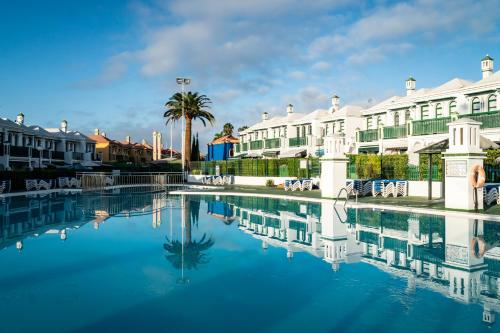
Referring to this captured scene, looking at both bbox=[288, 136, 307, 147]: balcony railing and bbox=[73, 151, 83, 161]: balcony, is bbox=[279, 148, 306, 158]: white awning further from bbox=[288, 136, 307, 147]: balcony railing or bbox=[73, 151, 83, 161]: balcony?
bbox=[73, 151, 83, 161]: balcony

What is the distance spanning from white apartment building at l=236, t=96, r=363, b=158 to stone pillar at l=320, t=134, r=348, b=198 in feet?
36.3

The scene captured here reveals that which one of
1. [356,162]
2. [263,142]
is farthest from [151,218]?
[263,142]

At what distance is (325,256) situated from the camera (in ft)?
30.8

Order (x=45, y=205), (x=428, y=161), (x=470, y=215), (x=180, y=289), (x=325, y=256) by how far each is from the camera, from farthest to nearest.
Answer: (x=428, y=161) → (x=45, y=205) → (x=470, y=215) → (x=325, y=256) → (x=180, y=289)

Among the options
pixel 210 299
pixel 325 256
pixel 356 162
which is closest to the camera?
pixel 210 299

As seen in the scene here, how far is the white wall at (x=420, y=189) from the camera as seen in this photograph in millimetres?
22398

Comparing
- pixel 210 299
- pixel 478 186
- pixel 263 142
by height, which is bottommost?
pixel 210 299

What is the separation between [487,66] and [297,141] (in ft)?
63.8

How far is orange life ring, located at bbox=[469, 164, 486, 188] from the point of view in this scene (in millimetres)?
15852

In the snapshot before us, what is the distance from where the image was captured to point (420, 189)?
76.5ft

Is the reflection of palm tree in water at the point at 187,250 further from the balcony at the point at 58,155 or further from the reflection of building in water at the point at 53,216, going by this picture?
the balcony at the point at 58,155

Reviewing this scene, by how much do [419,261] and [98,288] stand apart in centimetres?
653

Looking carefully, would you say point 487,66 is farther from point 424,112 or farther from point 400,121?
point 400,121

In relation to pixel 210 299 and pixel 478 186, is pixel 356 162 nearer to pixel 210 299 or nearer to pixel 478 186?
pixel 478 186
